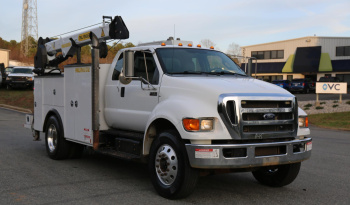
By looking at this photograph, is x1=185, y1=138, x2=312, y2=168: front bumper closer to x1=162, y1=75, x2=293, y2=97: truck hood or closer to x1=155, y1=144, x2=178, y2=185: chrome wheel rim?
x1=155, y1=144, x2=178, y2=185: chrome wheel rim

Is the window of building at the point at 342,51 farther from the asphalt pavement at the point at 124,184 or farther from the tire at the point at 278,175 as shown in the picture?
the tire at the point at 278,175

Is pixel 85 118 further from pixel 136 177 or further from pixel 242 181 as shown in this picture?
pixel 242 181

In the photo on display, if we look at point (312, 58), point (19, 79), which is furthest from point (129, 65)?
point (312, 58)

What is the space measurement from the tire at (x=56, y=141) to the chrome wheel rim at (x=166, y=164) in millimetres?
3397

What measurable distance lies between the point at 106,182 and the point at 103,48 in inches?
124

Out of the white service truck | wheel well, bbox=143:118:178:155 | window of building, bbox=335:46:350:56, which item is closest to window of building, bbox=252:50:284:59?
window of building, bbox=335:46:350:56

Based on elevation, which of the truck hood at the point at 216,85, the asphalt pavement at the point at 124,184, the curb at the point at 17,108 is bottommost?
the asphalt pavement at the point at 124,184

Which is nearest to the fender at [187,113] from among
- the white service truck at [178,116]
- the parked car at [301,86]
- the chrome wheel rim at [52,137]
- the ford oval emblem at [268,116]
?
the white service truck at [178,116]

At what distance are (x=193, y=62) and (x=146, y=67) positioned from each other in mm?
766

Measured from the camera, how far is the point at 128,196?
18.9 ft

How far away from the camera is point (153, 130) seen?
20.1ft

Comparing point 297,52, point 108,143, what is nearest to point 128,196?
point 108,143

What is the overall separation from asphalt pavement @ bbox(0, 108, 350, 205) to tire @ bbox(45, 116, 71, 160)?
6.2 inches

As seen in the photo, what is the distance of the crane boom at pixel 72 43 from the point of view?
27.1 feet
